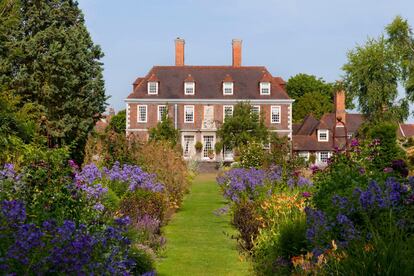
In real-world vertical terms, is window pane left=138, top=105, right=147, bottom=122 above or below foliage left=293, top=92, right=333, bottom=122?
below

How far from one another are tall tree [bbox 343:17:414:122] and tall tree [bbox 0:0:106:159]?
20698mm

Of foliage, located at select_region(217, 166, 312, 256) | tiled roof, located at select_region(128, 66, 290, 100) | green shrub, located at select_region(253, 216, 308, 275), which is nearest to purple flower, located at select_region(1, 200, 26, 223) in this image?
green shrub, located at select_region(253, 216, 308, 275)

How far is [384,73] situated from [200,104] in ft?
53.0

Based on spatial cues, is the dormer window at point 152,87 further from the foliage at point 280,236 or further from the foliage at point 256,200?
the foliage at point 280,236

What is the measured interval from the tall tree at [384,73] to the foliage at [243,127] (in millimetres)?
7315

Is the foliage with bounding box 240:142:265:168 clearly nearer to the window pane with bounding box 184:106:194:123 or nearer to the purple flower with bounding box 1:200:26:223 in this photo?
the purple flower with bounding box 1:200:26:223

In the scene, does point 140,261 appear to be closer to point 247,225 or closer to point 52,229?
point 247,225

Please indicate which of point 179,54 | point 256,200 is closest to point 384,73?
point 179,54

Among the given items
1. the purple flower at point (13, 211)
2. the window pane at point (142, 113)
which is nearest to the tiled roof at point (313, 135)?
the window pane at point (142, 113)

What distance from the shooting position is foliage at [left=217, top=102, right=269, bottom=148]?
49.4 m

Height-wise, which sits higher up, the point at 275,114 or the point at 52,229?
the point at 275,114

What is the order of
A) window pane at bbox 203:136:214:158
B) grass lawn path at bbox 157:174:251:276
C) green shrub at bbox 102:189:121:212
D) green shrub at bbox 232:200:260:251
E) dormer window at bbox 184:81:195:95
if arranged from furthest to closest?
dormer window at bbox 184:81:195:95, window pane at bbox 203:136:214:158, green shrub at bbox 232:200:260:251, green shrub at bbox 102:189:121:212, grass lawn path at bbox 157:174:251:276

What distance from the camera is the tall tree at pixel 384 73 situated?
48.0 m

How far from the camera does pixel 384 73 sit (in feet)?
159
